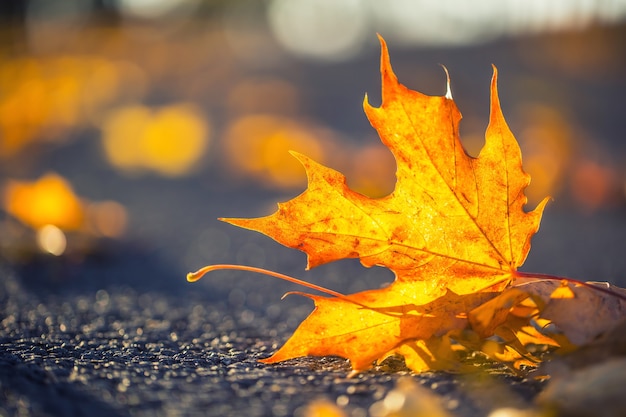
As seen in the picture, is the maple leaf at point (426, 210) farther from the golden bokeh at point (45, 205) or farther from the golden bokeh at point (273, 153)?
the golden bokeh at point (273, 153)

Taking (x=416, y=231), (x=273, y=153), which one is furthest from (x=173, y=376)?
(x=273, y=153)

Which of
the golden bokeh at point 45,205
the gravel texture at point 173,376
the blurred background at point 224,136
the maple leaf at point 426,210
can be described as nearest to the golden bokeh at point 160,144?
the blurred background at point 224,136

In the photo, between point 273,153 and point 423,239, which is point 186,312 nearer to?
point 423,239

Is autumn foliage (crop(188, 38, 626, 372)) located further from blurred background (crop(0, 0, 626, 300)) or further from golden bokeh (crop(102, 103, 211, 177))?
golden bokeh (crop(102, 103, 211, 177))

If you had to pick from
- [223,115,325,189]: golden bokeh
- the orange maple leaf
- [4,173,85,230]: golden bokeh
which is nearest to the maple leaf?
the orange maple leaf

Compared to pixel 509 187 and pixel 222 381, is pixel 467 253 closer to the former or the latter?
pixel 509 187

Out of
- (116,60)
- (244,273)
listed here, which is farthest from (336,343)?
(116,60)
